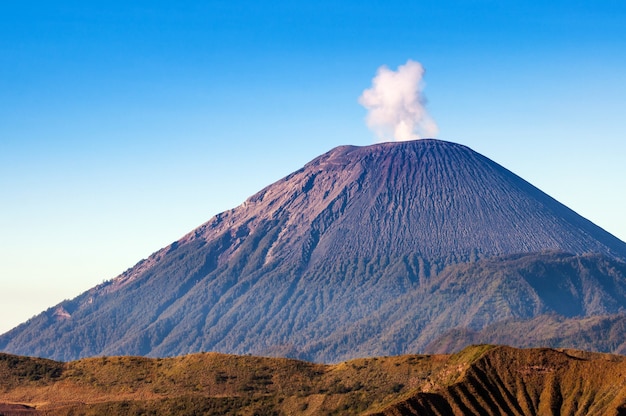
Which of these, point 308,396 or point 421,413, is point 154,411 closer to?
point 308,396

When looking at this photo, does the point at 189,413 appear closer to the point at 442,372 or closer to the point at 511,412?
the point at 442,372

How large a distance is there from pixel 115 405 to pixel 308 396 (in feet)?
98.2

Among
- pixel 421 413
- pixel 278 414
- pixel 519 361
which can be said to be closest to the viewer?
pixel 421 413

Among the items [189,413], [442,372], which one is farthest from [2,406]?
[442,372]

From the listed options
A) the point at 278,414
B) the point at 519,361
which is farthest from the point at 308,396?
the point at 519,361

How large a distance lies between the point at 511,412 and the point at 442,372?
2158cm

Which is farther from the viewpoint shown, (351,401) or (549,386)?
(351,401)

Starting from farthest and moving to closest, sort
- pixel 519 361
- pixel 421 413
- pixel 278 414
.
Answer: pixel 278 414 → pixel 519 361 → pixel 421 413

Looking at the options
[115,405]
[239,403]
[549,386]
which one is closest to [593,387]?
[549,386]

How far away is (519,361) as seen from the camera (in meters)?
178

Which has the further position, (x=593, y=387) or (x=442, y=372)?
(x=442, y=372)

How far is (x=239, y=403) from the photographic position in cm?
19688

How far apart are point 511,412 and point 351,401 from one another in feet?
100

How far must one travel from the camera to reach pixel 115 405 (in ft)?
651
